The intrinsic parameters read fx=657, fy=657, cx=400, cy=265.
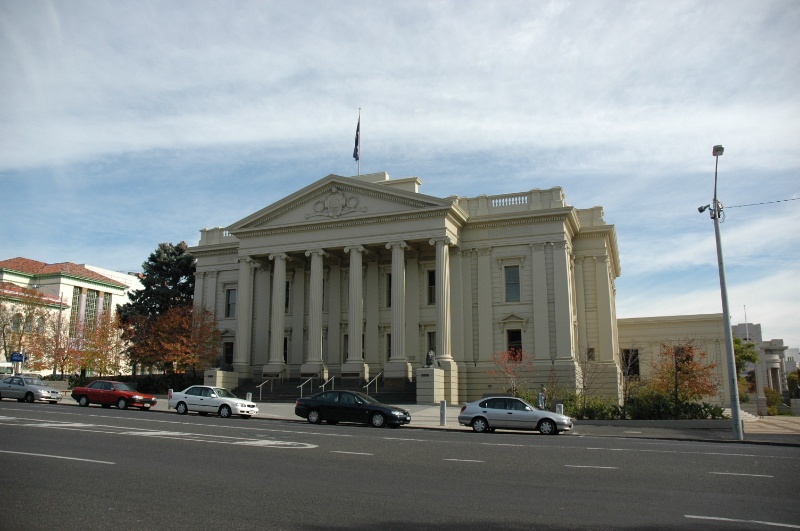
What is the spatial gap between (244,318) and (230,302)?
5300 mm

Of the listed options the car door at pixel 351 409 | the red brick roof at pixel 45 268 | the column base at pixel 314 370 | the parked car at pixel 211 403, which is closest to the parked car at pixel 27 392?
the parked car at pixel 211 403

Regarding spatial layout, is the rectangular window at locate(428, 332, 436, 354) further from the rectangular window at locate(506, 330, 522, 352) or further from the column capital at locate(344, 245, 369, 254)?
the column capital at locate(344, 245, 369, 254)

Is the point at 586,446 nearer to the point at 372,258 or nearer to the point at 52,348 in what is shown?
the point at 372,258

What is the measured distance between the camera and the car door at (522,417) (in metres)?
23.4

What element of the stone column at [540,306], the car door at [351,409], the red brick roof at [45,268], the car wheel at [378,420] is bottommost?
the car wheel at [378,420]

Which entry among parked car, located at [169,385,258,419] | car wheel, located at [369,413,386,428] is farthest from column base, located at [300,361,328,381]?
car wheel, located at [369,413,386,428]

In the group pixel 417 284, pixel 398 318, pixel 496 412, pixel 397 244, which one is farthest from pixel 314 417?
pixel 417 284

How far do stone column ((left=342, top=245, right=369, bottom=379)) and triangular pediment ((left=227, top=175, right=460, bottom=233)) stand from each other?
8.84 feet

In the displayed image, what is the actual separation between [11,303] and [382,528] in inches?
2622

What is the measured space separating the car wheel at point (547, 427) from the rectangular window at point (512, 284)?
18.7 m

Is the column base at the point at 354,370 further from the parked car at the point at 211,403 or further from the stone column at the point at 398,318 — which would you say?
the parked car at the point at 211,403

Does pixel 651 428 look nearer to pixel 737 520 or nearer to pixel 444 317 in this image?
pixel 444 317

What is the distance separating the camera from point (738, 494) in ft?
33.8

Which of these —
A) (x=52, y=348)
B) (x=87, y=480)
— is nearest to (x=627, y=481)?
(x=87, y=480)
